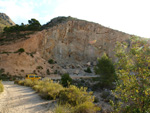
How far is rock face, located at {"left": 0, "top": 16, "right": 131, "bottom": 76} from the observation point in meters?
40.8

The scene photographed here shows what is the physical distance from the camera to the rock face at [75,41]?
1608 inches

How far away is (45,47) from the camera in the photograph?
40.2 meters

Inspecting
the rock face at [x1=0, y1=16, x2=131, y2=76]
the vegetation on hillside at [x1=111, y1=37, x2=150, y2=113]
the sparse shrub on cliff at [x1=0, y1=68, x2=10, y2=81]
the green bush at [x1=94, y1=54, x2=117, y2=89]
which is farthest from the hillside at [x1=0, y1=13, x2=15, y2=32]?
the vegetation on hillside at [x1=111, y1=37, x2=150, y2=113]

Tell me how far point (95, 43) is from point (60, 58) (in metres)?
17.0

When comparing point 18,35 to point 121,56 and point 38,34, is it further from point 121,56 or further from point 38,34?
point 121,56

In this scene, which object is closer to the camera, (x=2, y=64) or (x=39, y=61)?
(x=2, y=64)

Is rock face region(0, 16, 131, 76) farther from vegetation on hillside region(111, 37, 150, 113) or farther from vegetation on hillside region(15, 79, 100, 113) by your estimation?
vegetation on hillside region(111, 37, 150, 113)

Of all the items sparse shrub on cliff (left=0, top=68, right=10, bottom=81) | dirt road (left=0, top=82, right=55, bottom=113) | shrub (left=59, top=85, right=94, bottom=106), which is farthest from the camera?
sparse shrub on cliff (left=0, top=68, right=10, bottom=81)

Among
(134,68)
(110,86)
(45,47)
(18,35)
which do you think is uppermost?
(18,35)

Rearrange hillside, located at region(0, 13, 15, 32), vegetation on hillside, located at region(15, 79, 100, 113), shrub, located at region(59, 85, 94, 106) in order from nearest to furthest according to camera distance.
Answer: vegetation on hillside, located at region(15, 79, 100, 113) → shrub, located at region(59, 85, 94, 106) → hillside, located at region(0, 13, 15, 32)

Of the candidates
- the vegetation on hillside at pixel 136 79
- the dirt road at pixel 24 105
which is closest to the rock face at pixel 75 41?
the dirt road at pixel 24 105

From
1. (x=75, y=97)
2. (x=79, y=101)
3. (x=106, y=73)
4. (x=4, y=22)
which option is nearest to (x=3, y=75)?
(x=106, y=73)

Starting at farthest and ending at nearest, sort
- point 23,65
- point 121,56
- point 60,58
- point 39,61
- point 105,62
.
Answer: point 60,58 < point 39,61 < point 23,65 < point 105,62 < point 121,56

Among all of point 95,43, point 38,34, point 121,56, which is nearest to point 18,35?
point 38,34
